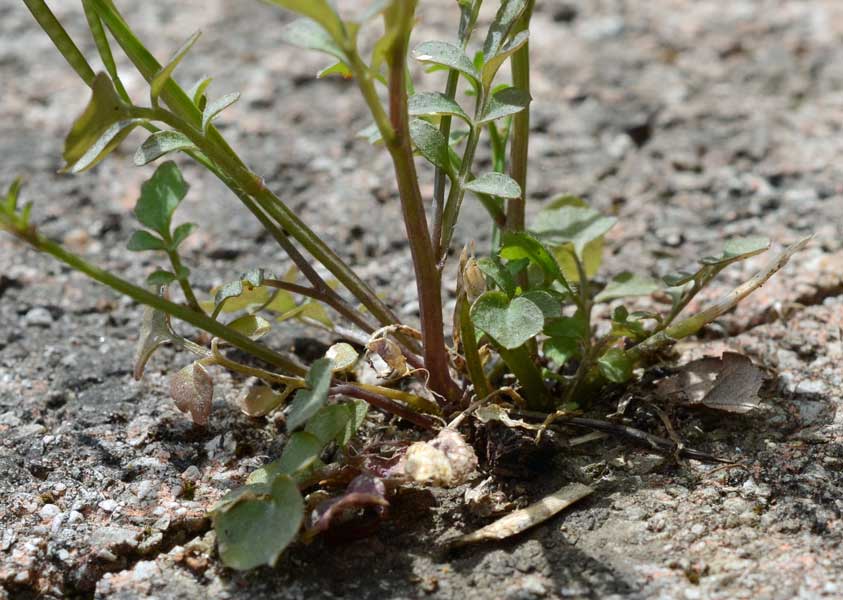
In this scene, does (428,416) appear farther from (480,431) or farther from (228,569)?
(228,569)

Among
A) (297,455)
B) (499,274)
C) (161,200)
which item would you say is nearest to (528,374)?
(499,274)

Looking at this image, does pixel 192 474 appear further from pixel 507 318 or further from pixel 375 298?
pixel 507 318

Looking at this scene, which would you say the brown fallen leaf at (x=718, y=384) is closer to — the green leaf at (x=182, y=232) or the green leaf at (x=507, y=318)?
the green leaf at (x=507, y=318)

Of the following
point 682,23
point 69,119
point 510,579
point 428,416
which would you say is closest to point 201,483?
point 428,416

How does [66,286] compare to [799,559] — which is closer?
[799,559]

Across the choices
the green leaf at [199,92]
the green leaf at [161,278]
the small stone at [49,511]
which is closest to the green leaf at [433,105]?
the green leaf at [199,92]

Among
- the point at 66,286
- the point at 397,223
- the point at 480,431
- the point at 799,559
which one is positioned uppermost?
the point at 66,286
